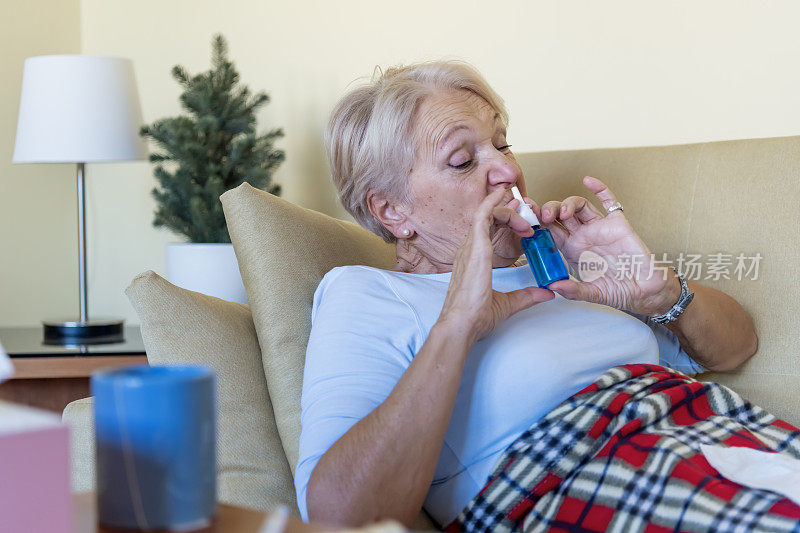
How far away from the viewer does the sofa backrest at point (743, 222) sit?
1381 millimetres

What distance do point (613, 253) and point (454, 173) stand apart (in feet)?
0.99

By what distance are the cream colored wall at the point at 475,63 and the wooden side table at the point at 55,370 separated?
762mm

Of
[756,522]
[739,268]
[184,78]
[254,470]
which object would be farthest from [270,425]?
[184,78]

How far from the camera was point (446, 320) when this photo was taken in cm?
101

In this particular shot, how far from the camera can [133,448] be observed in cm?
50

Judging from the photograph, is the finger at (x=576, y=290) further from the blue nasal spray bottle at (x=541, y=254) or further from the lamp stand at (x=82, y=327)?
the lamp stand at (x=82, y=327)

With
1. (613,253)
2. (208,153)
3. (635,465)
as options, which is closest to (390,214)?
(613,253)

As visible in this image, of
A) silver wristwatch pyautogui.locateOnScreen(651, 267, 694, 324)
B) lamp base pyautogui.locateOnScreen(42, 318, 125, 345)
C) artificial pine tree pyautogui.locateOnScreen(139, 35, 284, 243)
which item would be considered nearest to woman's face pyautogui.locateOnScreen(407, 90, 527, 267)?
silver wristwatch pyautogui.locateOnScreen(651, 267, 694, 324)

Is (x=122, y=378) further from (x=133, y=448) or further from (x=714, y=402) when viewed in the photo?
(x=714, y=402)

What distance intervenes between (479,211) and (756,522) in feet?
1.61

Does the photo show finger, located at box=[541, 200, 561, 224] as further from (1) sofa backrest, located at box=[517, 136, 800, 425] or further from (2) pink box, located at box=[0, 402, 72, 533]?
(2) pink box, located at box=[0, 402, 72, 533]

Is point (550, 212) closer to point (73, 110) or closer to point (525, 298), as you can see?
point (525, 298)

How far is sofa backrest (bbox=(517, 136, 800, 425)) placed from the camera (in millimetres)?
1381

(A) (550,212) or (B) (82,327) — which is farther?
(B) (82,327)
